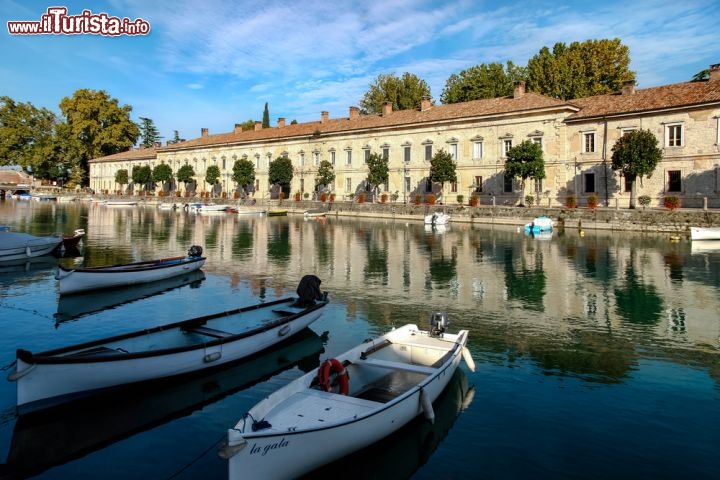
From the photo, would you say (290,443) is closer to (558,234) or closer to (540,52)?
(558,234)

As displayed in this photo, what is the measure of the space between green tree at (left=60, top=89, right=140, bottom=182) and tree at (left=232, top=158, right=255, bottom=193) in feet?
141

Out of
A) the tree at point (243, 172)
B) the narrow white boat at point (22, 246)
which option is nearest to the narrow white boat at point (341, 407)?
the narrow white boat at point (22, 246)

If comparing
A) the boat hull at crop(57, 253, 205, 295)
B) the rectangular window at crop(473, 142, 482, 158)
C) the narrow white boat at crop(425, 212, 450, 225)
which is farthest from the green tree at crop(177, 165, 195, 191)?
the boat hull at crop(57, 253, 205, 295)

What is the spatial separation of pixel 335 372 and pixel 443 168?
4326 centimetres

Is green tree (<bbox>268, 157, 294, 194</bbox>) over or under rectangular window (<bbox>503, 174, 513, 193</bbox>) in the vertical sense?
over

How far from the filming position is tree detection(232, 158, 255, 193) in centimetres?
7056

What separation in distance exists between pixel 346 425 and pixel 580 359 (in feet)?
21.7

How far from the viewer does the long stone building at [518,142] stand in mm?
39219

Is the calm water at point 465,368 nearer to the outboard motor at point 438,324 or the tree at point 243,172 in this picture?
the outboard motor at point 438,324

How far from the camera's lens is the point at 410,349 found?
32.0 ft

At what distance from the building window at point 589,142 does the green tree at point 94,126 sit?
85719 millimetres

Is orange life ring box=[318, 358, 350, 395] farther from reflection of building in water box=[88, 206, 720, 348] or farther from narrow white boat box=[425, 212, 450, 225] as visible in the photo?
narrow white boat box=[425, 212, 450, 225]

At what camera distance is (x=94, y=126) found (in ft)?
325

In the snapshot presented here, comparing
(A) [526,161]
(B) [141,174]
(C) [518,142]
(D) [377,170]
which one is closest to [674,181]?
(A) [526,161]
